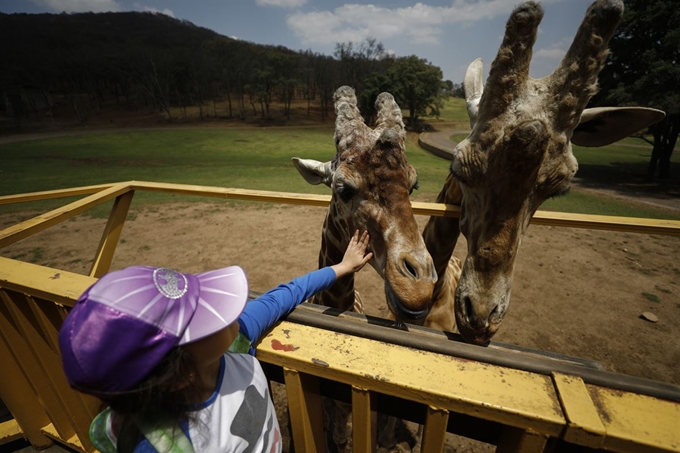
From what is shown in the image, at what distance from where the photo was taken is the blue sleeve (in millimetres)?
1588

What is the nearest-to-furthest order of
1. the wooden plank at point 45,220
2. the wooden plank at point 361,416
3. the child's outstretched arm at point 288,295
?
1. the wooden plank at point 361,416
2. the child's outstretched arm at point 288,295
3. the wooden plank at point 45,220

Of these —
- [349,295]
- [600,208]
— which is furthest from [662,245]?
[349,295]

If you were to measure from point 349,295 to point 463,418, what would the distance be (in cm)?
213

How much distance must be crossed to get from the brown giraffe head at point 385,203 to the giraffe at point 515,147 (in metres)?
0.37

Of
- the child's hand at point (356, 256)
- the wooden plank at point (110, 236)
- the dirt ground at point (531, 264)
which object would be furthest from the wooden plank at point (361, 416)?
the wooden plank at point (110, 236)

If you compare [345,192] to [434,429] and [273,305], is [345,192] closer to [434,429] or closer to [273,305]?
[273,305]

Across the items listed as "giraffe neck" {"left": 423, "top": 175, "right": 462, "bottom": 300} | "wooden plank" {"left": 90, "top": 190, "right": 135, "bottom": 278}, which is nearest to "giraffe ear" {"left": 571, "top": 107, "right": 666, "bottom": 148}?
"giraffe neck" {"left": 423, "top": 175, "right": 462, "bottom": 300}

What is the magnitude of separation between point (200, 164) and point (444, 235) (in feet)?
72.2

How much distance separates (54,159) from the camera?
910 inches

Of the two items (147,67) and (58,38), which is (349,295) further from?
(58,38)

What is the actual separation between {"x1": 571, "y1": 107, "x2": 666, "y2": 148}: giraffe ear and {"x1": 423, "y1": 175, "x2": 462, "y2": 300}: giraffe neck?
1.07m

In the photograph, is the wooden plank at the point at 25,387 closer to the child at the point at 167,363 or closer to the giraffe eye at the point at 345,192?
the child at the point at 167,363

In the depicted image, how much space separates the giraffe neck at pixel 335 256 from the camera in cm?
321

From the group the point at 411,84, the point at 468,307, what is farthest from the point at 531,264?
the point at 411,84
